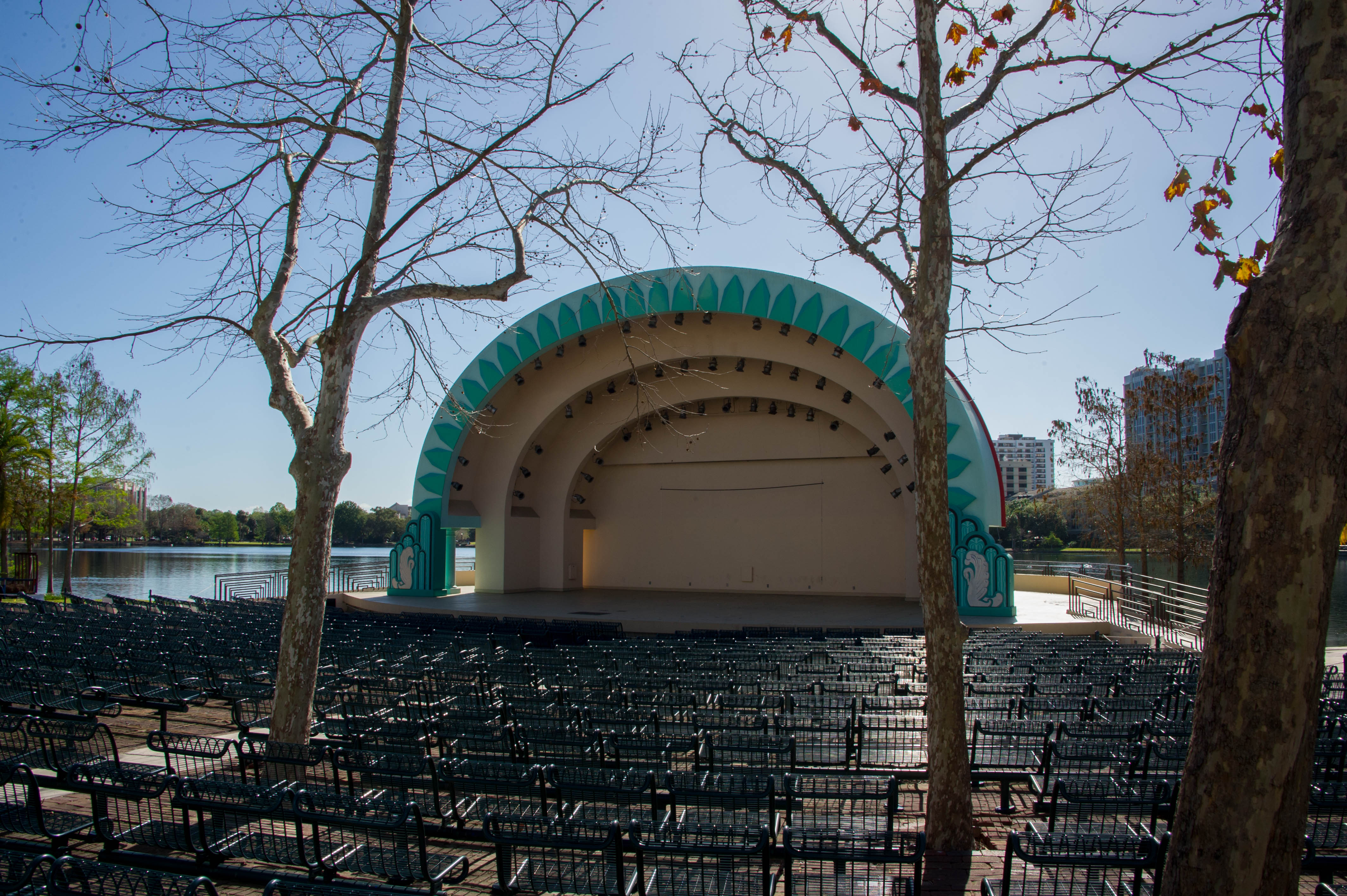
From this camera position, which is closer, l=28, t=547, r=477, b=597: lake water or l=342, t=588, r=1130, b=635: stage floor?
l=342, t=588, r=1130, b=635: stage floor

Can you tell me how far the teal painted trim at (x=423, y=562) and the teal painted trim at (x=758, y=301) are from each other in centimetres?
1104

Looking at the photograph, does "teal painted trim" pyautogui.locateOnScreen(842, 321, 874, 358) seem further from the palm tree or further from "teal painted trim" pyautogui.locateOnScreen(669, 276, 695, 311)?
the palm tree

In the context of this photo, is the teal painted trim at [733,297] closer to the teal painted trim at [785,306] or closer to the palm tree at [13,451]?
the teal painted trim at [785,306]

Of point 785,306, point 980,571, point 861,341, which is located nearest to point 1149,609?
point 980,571

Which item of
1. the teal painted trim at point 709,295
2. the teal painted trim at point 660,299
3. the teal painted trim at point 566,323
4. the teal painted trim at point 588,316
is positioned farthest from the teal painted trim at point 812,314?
the teal painted trim at point 566,323

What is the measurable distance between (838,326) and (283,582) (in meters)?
20.9

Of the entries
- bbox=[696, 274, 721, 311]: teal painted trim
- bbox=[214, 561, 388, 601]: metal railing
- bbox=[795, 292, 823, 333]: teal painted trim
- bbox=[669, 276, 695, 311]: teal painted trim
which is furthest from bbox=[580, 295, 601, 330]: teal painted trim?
bbox=[214, 561, 388, 601]: metal railing

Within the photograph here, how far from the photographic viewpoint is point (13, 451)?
2466 centimetres

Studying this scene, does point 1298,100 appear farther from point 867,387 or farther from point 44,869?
point 867,387

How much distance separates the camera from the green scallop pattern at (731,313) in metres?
18.5

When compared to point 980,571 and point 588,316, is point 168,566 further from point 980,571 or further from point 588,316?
point 980,571

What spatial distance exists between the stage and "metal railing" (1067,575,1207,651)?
439 millimetres

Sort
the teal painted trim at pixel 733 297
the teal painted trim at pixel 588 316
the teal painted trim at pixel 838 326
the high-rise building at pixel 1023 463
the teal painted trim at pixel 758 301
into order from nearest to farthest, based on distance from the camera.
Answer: the teal painted trim at pixel 838 326
the teal painted trim at pixel 758 301
the teal painted trim at pixel 733 297
the teal painted trim at pixel 588 316
the high-rise building at pixel 1023 463

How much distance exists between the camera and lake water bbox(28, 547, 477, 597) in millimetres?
33125
